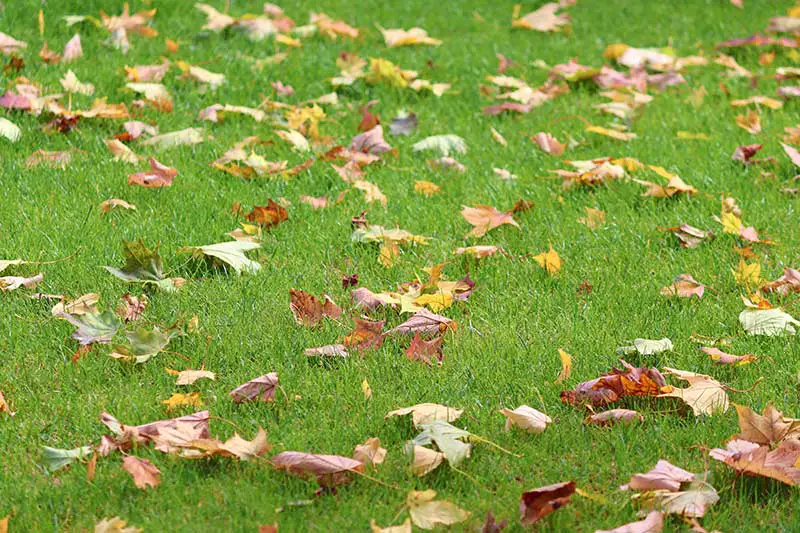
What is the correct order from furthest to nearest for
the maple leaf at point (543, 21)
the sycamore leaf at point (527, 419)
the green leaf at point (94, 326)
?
the maple leaf at point (543, 21) < the green leaf at point (94, 326) < the sycamore leaf at point (527, 419)

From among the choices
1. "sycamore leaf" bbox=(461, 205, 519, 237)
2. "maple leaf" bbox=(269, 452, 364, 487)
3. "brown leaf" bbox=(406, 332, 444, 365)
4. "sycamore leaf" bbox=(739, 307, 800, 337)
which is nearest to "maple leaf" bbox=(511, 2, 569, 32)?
"sycamore leaf" bbox=(461, 205, 519, 237)

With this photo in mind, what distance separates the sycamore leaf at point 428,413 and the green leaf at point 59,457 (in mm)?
769

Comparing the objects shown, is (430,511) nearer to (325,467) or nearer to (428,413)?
(325,467)

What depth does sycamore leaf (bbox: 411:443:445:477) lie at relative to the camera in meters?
2.52

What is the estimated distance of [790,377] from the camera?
9.71 ft

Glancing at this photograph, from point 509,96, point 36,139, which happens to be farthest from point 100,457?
point 509,96

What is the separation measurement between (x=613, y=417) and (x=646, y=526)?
0.49 m

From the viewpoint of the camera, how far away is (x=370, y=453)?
2.56 meters

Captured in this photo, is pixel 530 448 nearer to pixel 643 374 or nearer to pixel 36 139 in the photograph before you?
pixel 643 374

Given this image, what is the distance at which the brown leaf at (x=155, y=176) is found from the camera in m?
4.14

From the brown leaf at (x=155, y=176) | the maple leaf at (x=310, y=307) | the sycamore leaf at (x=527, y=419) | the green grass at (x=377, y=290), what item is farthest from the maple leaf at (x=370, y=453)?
the brown leaf at (x=155, y=176)

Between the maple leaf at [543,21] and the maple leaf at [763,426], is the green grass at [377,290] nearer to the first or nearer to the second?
the maple leaf at [763,426]

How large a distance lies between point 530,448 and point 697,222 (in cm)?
173

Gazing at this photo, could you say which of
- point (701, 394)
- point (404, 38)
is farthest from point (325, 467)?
point (404, 38)
